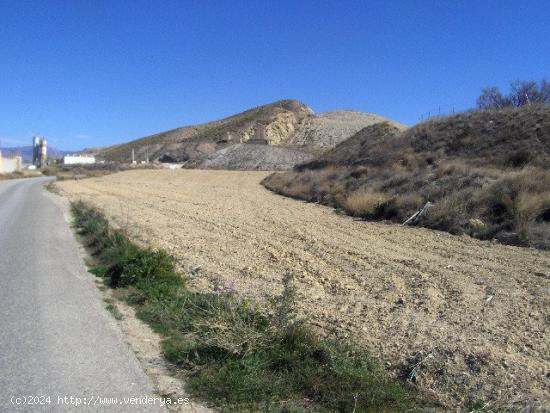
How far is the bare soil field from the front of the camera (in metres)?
5.66

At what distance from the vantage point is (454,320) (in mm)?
7352

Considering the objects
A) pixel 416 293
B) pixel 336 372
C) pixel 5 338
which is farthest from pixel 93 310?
pixel 416 293

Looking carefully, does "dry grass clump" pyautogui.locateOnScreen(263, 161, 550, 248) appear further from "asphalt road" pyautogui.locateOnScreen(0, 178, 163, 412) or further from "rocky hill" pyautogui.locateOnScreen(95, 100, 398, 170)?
"rocky hill" pyautogui.locateOnScreen(95, 100, 398, 170)

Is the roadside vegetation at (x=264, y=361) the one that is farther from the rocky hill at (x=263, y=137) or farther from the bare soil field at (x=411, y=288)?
the rocky hill at (x=263, y=137)

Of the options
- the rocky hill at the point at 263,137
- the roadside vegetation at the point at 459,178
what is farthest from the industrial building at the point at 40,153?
the roadside vegetation at the point at 459,178

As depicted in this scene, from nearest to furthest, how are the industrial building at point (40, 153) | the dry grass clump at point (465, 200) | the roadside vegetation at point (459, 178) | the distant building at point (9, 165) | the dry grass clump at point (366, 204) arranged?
the dry grass clump at point (465, 200) < the roadside vegetation at point (459, 178) < the dry grass clump at point (366, 204) < the distant building at point (9, 165) < the industrial building at point (40, 153)

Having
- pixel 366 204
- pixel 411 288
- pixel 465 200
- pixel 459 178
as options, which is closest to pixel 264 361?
pixel 411 288

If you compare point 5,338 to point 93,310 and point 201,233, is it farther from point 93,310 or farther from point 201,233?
point 201,233

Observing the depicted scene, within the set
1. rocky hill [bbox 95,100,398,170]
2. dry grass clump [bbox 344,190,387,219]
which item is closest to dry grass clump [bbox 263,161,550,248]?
dry grass clump [bbox 344,190,387,219]

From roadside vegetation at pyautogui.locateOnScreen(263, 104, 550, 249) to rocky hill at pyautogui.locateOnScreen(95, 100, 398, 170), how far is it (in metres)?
48.2

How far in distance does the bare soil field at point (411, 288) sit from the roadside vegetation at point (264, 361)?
499 mm

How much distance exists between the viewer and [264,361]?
5906 mm

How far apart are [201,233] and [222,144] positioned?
94646 mm

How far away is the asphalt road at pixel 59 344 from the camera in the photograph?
518 centimetres
